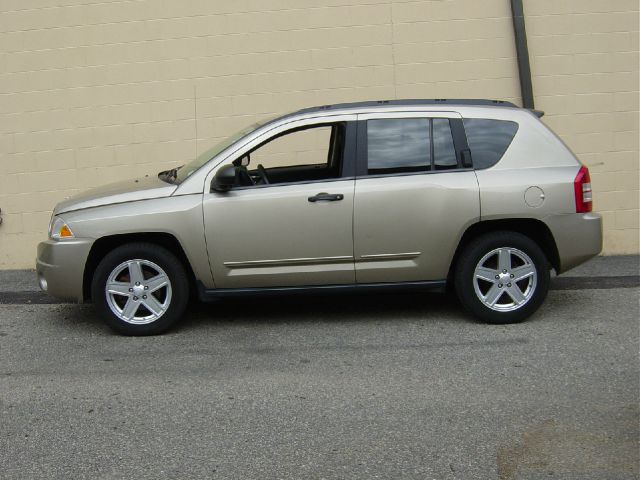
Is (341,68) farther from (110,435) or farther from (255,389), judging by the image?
(110,435)

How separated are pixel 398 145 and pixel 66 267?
271 cm

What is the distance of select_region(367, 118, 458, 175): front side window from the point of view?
23.5ft

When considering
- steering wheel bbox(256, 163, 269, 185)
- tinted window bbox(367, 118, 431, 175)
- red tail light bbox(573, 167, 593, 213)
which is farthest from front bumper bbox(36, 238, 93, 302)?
red tail light bbox(573, 167, 593, 213)

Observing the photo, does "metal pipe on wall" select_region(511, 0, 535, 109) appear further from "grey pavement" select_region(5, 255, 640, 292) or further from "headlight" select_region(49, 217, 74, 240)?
"headlight" select_region(49, 217, 74, 240)

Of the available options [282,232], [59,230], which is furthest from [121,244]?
[282,232]

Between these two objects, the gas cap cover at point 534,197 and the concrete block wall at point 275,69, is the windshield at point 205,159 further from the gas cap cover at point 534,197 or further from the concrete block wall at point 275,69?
the concrete block wall at point 275,69

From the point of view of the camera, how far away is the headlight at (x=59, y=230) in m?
7.10

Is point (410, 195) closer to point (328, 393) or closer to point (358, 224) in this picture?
point (358, 224)

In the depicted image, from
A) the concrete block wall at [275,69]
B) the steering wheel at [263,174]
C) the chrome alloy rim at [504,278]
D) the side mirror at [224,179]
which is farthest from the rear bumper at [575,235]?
the concrete block wall at [275,69]

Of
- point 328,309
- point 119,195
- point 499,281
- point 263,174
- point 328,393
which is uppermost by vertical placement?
point 263,174

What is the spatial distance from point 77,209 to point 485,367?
3.31m

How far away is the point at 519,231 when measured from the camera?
23.9ft

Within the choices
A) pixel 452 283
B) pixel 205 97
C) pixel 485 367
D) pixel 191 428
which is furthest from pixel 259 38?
pixel 191 428

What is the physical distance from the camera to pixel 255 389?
5.82 meters
